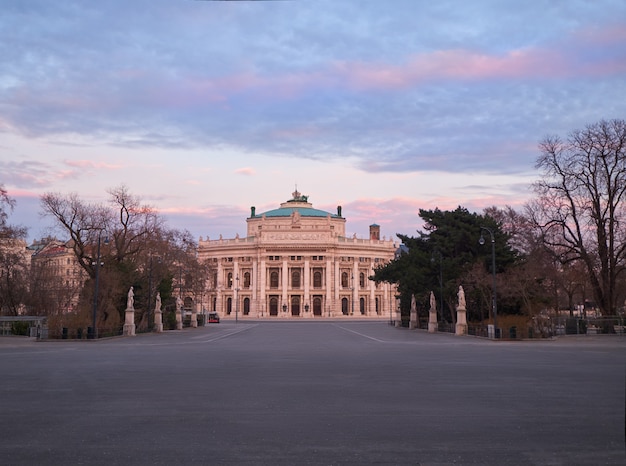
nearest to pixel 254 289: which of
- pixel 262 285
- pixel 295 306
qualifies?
pixel 262 285

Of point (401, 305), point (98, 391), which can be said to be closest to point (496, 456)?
point (98, 391)

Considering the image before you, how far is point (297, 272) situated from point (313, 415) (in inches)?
5456

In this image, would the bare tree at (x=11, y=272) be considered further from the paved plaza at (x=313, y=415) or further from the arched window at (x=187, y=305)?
the arched window at (x=187, y=305)

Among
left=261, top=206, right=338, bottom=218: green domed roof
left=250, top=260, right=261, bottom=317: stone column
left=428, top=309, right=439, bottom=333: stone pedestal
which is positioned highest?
left=261, top=206, right=338, bottom=218: green domed roof

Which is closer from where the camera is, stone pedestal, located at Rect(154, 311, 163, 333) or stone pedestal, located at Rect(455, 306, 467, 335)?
stone pedestal, located at Rect(455, 306, 467, 335)

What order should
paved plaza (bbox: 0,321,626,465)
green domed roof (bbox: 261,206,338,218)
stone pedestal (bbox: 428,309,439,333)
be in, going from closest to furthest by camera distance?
paved plaza (bbox: 0,321,626,465)
stone pedestal (bbox: 428,309,439,333)
green domed roof (bbox: 261,206,338,218)

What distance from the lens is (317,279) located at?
149m

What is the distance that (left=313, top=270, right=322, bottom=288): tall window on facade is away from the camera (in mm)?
149125

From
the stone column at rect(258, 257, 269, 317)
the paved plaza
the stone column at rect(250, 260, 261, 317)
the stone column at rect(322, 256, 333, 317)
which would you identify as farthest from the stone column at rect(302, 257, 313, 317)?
the paved plaza

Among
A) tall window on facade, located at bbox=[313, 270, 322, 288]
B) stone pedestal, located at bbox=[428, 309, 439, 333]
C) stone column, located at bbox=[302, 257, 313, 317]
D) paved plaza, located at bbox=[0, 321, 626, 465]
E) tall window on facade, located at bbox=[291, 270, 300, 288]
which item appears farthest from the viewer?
tall window on facade, located at bbox=[291, 270, 300, 288]

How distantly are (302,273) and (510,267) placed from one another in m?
96.5

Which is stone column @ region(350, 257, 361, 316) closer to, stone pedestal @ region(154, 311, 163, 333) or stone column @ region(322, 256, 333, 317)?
stone column @ region(322, 256, 333, 317)

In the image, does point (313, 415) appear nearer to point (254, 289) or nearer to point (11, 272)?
point (11, 272)

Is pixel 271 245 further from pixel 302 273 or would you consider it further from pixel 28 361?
pixel 28 361
